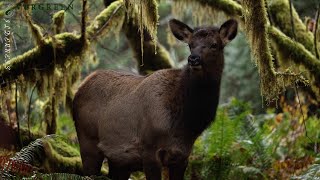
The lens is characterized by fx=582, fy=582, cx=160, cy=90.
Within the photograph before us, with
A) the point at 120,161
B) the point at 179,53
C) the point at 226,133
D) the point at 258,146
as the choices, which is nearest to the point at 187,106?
the point at 120,161

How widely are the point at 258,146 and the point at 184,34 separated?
3255 millimetres

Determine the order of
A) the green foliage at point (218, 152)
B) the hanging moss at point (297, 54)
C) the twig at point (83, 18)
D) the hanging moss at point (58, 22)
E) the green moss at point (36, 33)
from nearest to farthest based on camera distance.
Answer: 1. the twig at point (83, 18)
2. the green moss at point (36, 33)
3. the hanging moss at point (58, 22)
4. the green foliage at point (218, 152)
5. the hanging moss at point (297, 54)

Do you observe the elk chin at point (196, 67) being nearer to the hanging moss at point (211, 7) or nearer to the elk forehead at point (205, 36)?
the elk forehead at point (205, 36)

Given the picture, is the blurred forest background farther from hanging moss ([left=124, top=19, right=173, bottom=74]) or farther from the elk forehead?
the elk forehead

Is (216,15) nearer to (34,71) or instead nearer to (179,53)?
(34,71)

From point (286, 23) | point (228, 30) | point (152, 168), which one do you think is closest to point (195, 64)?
point (228, 30)

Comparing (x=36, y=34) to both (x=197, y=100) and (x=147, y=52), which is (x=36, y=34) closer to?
(x=197, y=100)

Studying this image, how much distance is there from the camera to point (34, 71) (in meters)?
9.11

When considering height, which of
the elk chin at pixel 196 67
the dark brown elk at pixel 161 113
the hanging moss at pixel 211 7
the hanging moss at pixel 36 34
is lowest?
the dark brown elk at pixel 161 113

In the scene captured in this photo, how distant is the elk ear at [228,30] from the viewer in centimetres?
771

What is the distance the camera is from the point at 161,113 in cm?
764

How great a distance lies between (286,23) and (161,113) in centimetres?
434

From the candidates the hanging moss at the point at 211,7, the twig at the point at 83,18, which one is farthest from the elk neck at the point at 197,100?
the hanging moss at the point at 211,7

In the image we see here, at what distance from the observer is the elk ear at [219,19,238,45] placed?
7715mm
